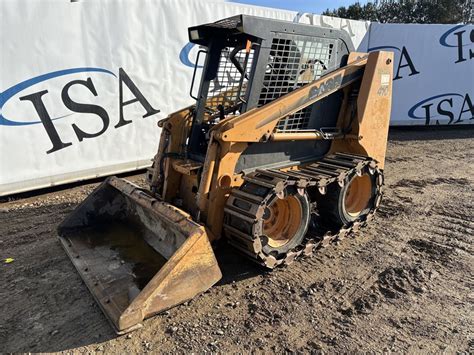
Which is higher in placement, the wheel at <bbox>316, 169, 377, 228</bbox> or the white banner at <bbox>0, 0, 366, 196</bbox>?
the white banner at <bbox>0, 0, 366, 196</bbox>

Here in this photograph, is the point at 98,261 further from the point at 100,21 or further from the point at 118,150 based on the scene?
the point at 100,21

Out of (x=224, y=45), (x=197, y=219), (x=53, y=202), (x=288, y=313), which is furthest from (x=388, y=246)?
(x=53, y=202)

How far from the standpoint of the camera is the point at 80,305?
3.28 metres

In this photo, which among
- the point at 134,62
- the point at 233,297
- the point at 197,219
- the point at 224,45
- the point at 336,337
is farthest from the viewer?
the point at 134,62

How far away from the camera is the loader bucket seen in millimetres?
2928

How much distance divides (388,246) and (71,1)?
227 inches

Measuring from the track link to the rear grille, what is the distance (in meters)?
0.55

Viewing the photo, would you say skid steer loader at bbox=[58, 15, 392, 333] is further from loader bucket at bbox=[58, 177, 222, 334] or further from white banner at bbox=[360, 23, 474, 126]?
white banner at bbox=[360, 23, 474, 126]

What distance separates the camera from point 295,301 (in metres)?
3.38

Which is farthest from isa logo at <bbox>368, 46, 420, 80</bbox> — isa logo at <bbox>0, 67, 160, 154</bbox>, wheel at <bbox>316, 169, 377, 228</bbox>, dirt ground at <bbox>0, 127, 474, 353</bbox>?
wheel at <bbox>316, 169, 377, 228</bbox>

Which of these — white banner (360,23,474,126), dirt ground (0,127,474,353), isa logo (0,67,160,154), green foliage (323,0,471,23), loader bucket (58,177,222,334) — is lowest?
dirt ground (0,127,474,353)

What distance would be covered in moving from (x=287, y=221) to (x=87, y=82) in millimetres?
4372

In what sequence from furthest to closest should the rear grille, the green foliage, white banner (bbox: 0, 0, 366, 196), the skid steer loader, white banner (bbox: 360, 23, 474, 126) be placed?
the green foliage
white banner (bbox: 360, 23, 474, 126)
white banner (bbox: 0, 0, 366, 196)
the rear grille
the skid steer loader

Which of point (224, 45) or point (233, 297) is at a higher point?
point (224, 45)
